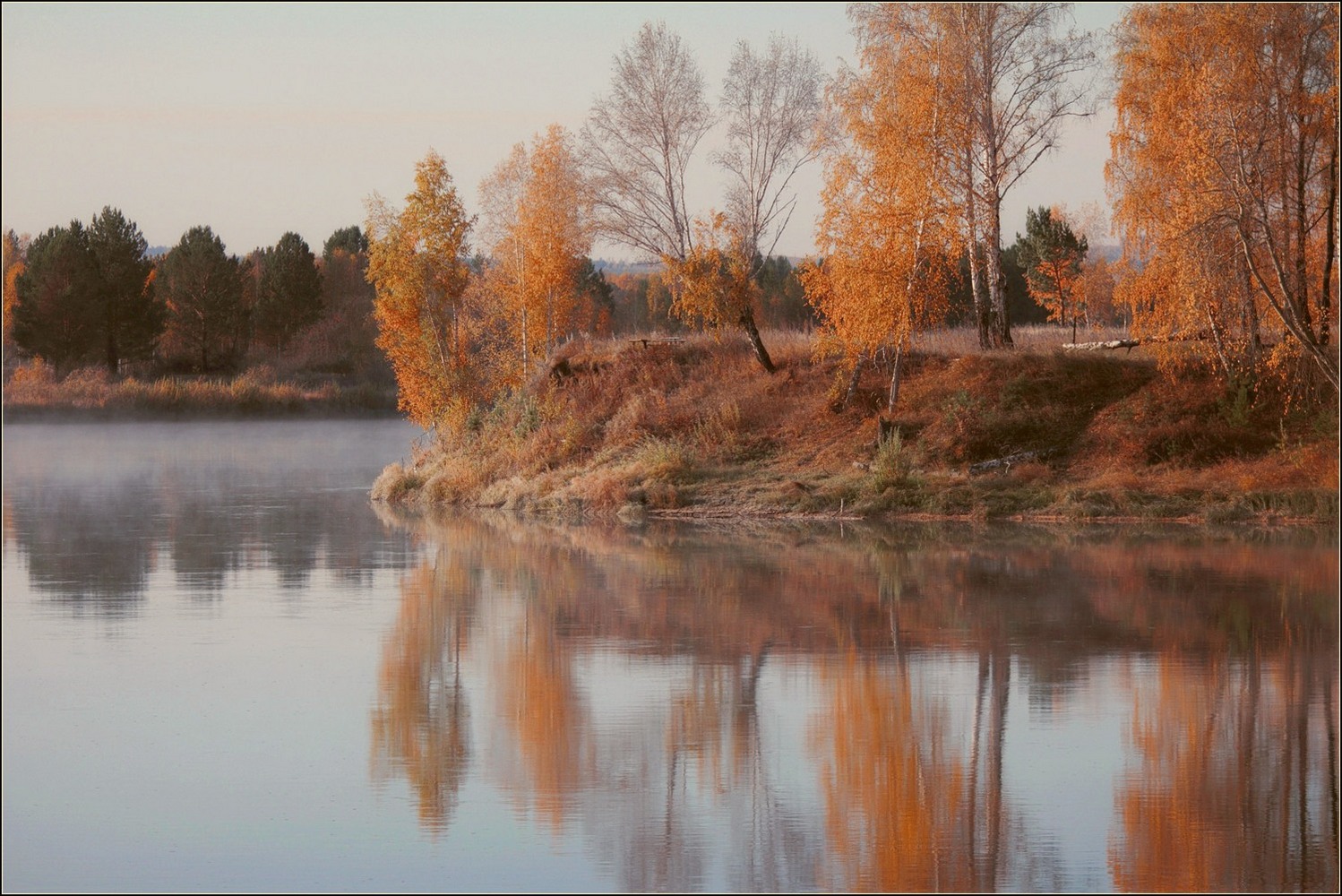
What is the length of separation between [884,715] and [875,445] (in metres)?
20.2

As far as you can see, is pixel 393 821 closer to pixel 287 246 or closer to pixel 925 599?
pixel 925 599

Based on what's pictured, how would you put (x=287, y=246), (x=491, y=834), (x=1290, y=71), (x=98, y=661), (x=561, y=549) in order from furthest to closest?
(x=287, y=246), (x=1290, y=71), (x=561, y=549), (x=98, y=661), (x=491, y=834)

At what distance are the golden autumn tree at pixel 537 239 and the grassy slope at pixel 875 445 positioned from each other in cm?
677

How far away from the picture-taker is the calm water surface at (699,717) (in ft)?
28.2

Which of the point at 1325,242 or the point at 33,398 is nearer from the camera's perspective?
the point at 1325,242

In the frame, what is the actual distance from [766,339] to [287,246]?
2462 inches

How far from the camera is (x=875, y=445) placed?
31.8m

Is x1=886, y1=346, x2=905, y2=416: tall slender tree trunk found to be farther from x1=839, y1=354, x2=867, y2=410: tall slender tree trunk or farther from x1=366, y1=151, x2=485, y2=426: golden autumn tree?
x1=366, y1=151, x2=485, y2=426: golden autumn tree

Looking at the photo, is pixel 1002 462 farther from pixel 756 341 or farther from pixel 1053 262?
pixel 1053 262

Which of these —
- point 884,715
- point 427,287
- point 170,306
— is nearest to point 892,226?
point 427,287

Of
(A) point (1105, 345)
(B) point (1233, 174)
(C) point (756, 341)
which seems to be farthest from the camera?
(C) point (756, 341)

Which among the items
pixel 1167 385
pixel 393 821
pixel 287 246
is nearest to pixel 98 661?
pixel 393 821

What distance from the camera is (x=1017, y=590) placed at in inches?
736

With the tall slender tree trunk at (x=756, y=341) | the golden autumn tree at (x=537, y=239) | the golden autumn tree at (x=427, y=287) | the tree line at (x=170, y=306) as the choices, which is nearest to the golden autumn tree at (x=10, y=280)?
the tree line at (x=170, y=306)
